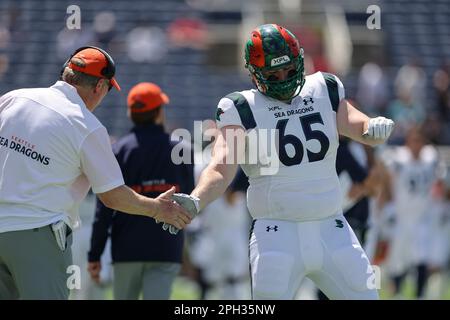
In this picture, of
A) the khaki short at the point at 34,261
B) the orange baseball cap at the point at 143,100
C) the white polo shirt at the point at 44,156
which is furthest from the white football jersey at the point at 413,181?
the khaki short at the point at 34,261

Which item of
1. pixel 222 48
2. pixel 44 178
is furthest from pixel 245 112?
pixel 222 48

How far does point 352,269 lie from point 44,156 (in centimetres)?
163

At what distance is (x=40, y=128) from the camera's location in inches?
201

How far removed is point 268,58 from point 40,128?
1.21 metres

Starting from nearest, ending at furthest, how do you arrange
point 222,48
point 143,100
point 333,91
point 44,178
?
point 44,178
point 333,91
point 143,100
point 222,48

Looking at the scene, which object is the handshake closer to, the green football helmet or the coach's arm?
the coach's arm

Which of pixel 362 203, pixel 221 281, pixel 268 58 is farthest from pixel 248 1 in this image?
pixel 268 58

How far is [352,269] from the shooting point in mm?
5023

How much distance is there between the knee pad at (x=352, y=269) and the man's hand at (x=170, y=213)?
0.80 metres

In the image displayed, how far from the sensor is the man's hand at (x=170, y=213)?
Result: 5.28 metres

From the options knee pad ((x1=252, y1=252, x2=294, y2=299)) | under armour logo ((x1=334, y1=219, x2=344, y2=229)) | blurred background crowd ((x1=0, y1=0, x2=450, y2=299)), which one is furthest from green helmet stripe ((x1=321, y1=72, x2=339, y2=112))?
blurred background crowd ((x1=0, y1=0, x2=450, y2=299))

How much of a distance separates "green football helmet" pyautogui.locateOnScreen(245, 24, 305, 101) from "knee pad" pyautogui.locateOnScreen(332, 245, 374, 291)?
0.86m

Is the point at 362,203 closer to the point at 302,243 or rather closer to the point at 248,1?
the point at 302,243

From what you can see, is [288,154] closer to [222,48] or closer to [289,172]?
[289,172]
